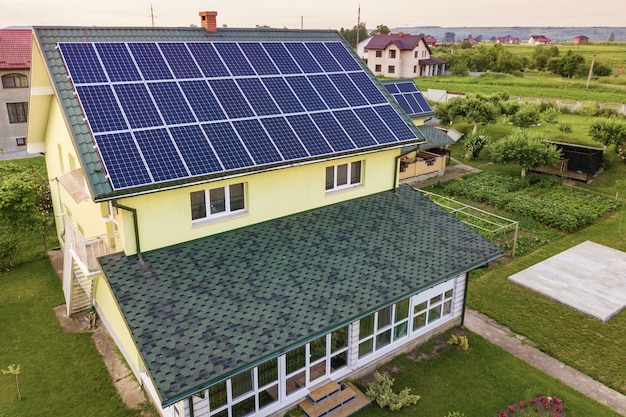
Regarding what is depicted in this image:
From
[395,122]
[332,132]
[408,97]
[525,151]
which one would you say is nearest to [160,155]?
[332,132]

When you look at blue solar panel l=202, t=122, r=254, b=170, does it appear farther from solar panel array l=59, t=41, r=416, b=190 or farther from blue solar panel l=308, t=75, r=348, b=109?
blue solar panel l=308, t=75, r=348, b=109

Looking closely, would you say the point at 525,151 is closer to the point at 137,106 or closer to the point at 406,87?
the point at 406,87

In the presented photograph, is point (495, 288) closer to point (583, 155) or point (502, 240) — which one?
point (502, 240)

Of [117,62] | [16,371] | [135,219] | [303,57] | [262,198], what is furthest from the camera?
[303,57]

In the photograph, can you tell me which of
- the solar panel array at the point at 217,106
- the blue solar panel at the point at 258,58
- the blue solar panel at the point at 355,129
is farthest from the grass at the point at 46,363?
the blue solar panel at the point at 258,58

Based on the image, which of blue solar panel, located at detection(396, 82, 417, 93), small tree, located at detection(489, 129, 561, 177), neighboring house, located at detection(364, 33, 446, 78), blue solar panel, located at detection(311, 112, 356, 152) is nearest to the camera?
blue solar panel, located at detection(311, 112, 356, 152)

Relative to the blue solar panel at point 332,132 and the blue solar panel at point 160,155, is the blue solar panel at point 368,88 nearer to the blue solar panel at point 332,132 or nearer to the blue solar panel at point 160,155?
the blue solar panel at point 332,132

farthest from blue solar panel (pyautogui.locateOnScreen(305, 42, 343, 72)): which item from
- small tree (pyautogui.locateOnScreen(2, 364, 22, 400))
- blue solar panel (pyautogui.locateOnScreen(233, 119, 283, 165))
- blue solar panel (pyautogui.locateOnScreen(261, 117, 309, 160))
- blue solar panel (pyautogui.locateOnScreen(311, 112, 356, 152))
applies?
small tree (pyautogui.locateOnScreen(2, 364, 22, 400))
